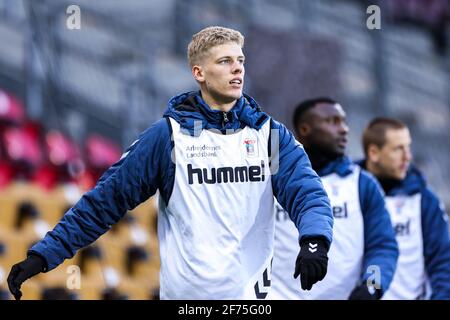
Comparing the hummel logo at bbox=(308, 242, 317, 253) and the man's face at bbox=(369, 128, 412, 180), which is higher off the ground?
the man's face at bbox=(369, 128, 412, 180)

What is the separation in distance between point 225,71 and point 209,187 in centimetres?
45

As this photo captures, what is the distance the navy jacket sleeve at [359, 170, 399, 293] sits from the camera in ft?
18.4

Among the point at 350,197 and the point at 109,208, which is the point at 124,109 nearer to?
the point at 350,197

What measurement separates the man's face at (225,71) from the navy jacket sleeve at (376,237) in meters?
1.57

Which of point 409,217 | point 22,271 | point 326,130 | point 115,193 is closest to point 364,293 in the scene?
point 326,130

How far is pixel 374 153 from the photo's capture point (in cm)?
709

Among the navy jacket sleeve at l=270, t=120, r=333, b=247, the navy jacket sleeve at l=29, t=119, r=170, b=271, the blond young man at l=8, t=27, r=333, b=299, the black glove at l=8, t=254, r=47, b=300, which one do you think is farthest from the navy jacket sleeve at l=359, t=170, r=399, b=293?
the black glove at l=8, t=254, r=47, b=300

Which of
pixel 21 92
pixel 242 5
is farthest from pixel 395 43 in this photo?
pixel 21 92

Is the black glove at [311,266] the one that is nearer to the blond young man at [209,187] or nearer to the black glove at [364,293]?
the blond young man at [209,187]

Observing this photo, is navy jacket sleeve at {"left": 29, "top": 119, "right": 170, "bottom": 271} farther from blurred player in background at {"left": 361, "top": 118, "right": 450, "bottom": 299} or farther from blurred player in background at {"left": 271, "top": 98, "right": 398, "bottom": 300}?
blurred player in background at {"left": 361, "top": 118, "right": 450, "bottom": 299}

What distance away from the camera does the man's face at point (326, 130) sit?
6090 mm

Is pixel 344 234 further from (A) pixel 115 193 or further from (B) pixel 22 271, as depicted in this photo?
(B) pixel 22 271

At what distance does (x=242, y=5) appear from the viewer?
13484mm

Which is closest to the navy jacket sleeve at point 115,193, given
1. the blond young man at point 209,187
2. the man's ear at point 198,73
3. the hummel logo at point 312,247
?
the blond young man at point 209,187
